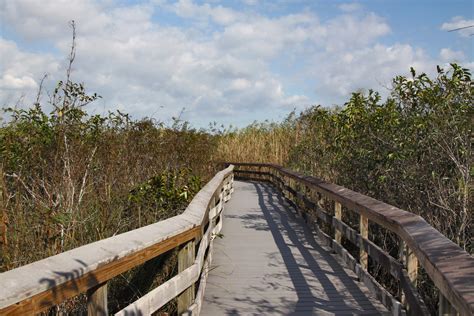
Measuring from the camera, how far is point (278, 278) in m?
5.18

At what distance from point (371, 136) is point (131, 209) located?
365 cm

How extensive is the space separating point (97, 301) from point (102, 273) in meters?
0.14

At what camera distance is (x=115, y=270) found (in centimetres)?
236

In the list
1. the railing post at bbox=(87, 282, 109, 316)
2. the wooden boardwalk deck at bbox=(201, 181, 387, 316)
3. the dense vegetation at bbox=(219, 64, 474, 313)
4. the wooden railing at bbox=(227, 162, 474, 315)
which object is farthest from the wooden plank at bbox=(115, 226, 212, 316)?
the dense vegetation at bbox=(219, 64, 474, 313)

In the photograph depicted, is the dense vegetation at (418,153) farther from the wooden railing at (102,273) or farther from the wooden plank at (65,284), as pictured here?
the wooden plank at (65,284)

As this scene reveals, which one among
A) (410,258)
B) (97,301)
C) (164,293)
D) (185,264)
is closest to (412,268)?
(410,258)

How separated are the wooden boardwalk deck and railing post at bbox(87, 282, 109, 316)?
197cm

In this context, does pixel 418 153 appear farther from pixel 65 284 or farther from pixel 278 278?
pixel 65 284

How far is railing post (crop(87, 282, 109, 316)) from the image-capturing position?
2.23 metres

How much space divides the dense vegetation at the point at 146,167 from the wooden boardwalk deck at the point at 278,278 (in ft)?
2.35

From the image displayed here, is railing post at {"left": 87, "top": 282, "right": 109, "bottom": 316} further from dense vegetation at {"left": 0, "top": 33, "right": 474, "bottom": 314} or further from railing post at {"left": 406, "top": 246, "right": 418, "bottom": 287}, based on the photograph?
railing post at {"left": 406, "top": 246, "right": 418, "bottom": 287}

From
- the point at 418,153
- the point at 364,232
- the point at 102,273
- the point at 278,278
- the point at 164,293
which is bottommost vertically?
the point at 278,278

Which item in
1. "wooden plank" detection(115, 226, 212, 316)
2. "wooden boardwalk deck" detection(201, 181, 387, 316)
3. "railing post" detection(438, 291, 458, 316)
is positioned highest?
"railing post" detection(438, 291, 458, 316)

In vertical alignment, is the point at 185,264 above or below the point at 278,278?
above
